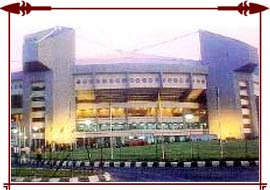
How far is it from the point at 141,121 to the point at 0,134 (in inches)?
21.7

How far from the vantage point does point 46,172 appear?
32.7ft

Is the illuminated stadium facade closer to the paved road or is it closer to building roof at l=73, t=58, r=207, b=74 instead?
building roof at l=73, t=58, r=207, b=74

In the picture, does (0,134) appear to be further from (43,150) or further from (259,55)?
(259,55)

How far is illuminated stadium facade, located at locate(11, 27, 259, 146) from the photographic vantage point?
9922mm

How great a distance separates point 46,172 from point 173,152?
50 centimetres

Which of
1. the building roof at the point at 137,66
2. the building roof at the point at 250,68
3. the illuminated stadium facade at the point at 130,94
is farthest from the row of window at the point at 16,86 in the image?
the building roof at the point at 250,68

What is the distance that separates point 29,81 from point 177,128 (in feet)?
1.99

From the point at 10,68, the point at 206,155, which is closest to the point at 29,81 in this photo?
the point at 10,68

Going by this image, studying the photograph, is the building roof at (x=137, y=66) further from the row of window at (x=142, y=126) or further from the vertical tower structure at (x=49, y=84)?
the row of window at (x=142, y=126)

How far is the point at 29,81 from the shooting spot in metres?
9.95

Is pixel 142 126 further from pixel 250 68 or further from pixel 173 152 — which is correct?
pixel 250 68

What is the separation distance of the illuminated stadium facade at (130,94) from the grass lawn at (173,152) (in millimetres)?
35

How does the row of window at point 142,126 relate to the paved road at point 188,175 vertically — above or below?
above

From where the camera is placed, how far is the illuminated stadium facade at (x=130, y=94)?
9.92 m
